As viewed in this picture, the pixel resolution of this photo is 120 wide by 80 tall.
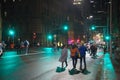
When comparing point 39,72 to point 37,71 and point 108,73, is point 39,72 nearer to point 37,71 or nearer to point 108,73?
point 37,71

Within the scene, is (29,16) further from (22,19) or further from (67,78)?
(67,78)

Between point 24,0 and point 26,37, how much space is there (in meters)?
8.90

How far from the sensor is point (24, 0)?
81.1 m

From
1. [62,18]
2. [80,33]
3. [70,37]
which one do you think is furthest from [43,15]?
[80,33]

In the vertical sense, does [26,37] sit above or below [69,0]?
below

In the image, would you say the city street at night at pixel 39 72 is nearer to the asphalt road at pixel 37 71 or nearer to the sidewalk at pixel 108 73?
Answer: the asphalt road at pixel 37 71

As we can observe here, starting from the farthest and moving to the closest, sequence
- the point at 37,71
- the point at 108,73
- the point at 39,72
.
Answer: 1. the point at 37,71
2. the point at 39,72
3. the point at 108,73

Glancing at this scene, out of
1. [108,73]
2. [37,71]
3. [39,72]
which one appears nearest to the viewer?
[108,73]

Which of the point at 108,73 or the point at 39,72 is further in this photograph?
the point at 39,72

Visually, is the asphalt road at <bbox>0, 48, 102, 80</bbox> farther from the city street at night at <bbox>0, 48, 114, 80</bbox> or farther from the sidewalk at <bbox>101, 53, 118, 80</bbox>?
the sidewalk at <bbox>101, 53, 118, 80</bbox>

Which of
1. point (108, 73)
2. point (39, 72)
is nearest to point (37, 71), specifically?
point (39, 72)

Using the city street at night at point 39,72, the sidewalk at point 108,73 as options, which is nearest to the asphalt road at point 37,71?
the city street at night at point 39,72

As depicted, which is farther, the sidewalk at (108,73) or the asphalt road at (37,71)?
the asphalt road at (37,71)

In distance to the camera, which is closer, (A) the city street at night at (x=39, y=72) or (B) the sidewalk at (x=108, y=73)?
(B) the sidewalk at (x=108, y=73)
